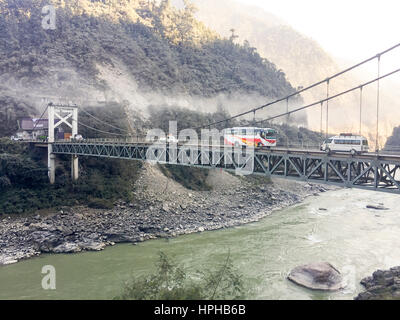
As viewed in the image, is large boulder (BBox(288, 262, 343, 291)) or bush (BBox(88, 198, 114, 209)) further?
bush (BBox(88, 198, 114, 209))

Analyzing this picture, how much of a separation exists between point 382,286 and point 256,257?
6.37m

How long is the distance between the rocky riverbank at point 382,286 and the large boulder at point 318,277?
1143 mm

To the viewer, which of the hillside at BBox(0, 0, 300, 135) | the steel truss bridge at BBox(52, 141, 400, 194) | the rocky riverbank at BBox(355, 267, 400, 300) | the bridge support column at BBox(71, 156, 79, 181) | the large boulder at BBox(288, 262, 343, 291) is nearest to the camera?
the steel truss bridge at BBox(52, 141, 400, 194)

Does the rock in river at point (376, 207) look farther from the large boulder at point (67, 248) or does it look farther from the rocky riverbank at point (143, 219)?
the large boulder at point (67, 248)

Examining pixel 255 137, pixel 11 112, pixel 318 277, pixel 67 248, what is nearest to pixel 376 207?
pixel 255 137

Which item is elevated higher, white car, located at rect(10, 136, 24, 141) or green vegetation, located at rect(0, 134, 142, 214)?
white car, located at rect(10, 136, 24, 141)

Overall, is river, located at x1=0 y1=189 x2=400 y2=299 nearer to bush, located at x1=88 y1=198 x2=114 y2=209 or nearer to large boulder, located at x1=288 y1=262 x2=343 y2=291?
large boulder, located at x1=288 y1=262 x2=343 y2=291

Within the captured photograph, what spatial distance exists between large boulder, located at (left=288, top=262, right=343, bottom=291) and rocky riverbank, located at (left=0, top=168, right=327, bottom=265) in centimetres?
939

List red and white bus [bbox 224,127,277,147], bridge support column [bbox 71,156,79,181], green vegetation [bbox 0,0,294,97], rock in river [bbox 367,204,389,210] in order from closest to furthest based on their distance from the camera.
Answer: red and white bus [bbox 224,127,277,147], bridge support column [bbox 71,156,79,181], rock in river [bbox 367,204,389,210], green vegetation [bbox 0,0,294,97]

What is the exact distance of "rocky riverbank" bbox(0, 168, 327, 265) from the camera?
19438 mm

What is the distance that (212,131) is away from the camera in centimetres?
4353

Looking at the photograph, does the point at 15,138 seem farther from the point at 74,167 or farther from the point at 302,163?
the point at 302,163

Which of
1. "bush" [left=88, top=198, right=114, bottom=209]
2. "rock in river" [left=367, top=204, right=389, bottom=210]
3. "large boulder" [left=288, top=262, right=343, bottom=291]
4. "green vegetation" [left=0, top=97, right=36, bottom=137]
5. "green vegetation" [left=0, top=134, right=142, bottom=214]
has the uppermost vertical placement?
"green vegetation" [left=0, top=97, right=36, bottom=137]

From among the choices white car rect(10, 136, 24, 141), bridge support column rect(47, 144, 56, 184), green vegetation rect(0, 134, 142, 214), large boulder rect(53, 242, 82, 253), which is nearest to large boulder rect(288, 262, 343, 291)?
large boulder rect(53, 242, 82, 253)
